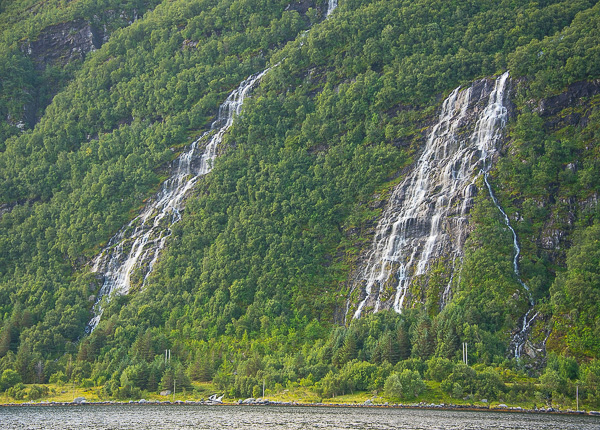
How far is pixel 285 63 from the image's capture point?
193625mm

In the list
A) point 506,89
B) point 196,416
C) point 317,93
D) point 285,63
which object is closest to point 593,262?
point 506,89

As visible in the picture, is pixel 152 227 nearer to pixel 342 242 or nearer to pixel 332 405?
pixel 342 242

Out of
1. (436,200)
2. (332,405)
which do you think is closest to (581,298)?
(436,200)

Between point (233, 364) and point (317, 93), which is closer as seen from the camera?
point (233, 364)

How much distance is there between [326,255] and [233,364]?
30.6 m

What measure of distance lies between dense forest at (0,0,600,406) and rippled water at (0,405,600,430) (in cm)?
1037

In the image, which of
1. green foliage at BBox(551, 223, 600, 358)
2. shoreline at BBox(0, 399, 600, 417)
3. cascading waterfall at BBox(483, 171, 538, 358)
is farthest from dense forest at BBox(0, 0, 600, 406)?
shoreline at BBox(0, 399, 600, 417)

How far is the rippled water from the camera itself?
278 ft

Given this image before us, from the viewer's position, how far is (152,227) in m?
178

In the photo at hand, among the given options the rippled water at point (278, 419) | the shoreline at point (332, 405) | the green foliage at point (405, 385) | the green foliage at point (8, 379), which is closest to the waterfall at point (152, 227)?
the green foliage at point (8, 379)

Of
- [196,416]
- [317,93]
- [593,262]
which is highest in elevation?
[317,93]

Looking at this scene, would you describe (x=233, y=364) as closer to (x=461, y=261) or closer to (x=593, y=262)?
(x=461, y=261)

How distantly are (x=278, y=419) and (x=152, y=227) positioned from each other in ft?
307

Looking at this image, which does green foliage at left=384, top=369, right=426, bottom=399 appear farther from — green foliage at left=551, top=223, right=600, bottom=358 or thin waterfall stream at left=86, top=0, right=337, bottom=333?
thin waterfall stream at left=86, top=0, right=337, bottom=333
